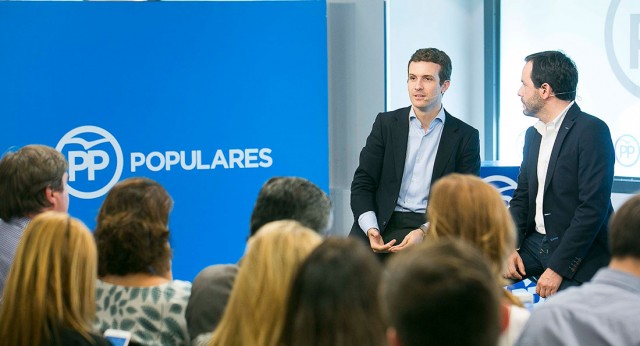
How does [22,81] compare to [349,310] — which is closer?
[349,310]

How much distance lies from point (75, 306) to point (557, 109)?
2958 millimetres

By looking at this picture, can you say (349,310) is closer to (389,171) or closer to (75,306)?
(75,306)

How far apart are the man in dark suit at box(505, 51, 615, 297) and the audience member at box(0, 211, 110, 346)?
265cm

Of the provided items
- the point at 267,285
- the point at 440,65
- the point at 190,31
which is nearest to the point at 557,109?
the point at 440,65

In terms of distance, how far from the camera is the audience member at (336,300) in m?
1.64

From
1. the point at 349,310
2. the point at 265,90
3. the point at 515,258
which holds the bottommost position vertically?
the point at 515,258

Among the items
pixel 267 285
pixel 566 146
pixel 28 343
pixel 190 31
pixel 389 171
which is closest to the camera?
pixel 267 285

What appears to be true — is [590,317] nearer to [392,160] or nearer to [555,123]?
[555,123]

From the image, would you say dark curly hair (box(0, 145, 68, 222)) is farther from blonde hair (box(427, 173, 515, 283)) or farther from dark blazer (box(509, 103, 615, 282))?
dark blazer (box(509, 103, 615, 282))

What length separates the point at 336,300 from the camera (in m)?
1.65

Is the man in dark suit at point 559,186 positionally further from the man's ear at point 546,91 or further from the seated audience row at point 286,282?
the seated audience row at point 286,282

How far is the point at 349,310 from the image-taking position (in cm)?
165

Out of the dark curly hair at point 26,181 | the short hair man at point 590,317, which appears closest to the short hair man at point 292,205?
the short hair man at point 590,317

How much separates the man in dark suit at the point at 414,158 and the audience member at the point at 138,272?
1.95 meters
